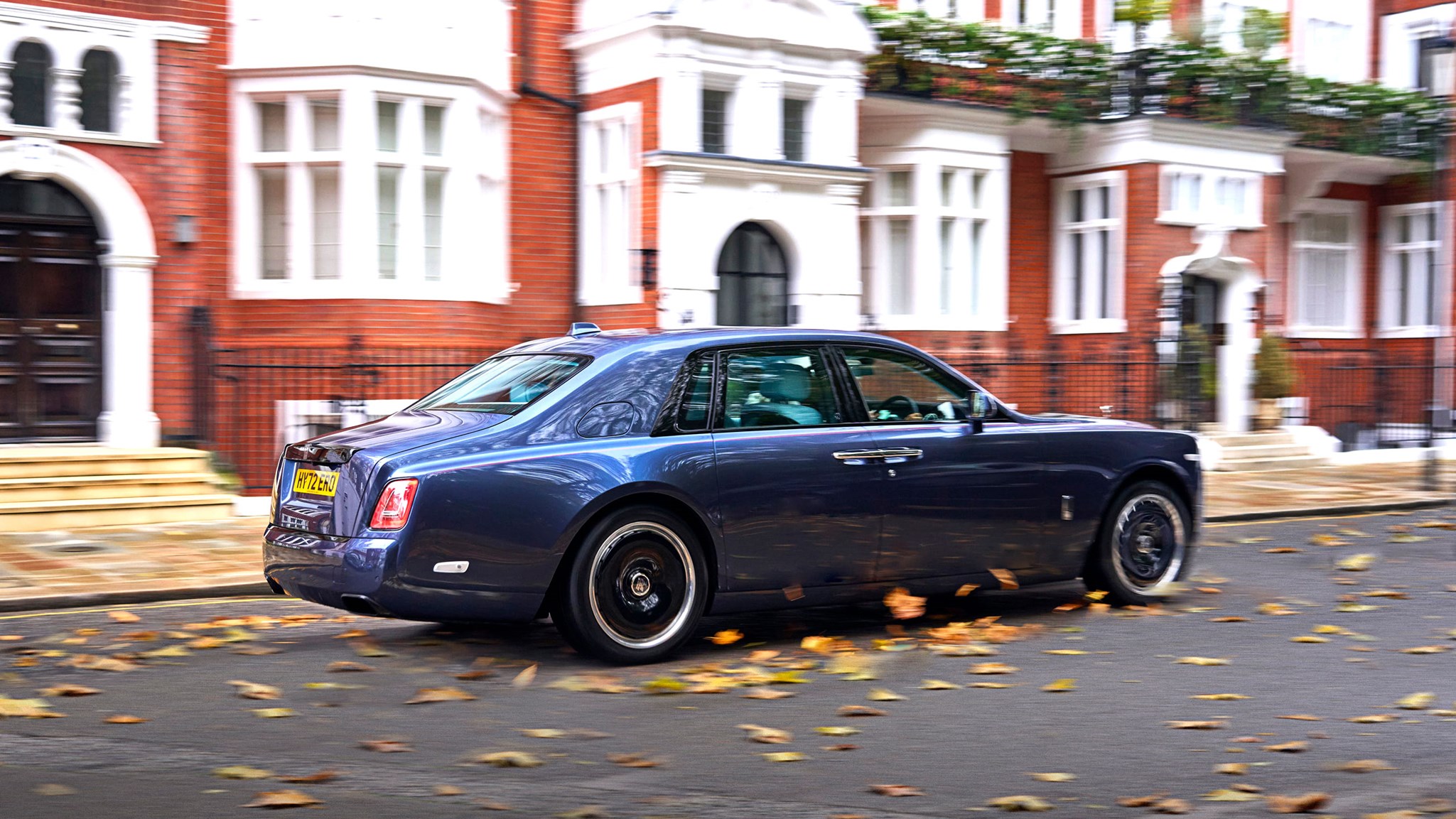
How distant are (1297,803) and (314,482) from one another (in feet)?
14.6

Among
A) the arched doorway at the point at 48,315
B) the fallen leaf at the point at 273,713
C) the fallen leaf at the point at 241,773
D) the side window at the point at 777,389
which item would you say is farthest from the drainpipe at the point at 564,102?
the fallen leaf at the point at 241,773

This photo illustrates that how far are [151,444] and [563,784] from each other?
11.2 metres

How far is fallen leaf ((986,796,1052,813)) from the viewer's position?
15.5ft

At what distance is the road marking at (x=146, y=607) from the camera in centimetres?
862

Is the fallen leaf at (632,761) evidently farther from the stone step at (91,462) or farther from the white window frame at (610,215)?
the white window frame at (610,215)

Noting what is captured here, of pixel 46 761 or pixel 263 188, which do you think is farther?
pixel 263 188

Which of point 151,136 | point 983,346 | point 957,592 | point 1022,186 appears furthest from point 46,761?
point 1022,186

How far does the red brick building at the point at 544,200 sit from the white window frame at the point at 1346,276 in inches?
61.6

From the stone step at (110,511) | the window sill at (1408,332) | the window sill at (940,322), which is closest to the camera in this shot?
the stone step at (110,511)

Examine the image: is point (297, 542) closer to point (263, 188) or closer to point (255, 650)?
point (255, 650)

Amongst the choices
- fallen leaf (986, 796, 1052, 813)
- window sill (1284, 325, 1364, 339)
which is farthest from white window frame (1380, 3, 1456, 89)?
fallen leaf (986, 796, 1052, 813)

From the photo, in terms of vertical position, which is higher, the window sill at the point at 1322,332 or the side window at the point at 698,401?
the window sill at the point at 1322,332

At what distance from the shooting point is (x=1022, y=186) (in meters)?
22.0

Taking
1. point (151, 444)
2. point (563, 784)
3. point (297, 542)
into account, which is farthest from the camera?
point (151, 444)
